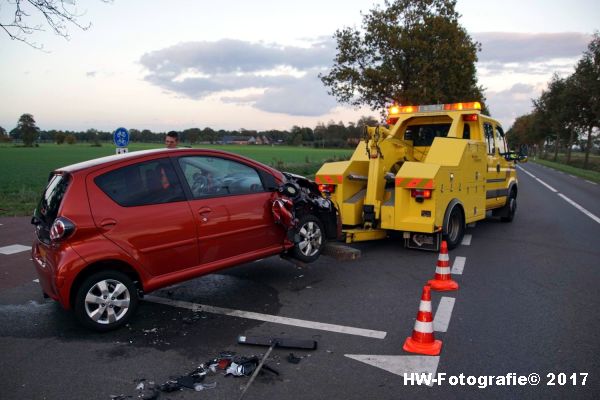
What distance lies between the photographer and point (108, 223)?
14.8 feet

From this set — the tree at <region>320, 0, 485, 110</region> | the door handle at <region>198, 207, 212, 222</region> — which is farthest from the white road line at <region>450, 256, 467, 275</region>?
the tree at <region>320, 0, 485, 110</region>

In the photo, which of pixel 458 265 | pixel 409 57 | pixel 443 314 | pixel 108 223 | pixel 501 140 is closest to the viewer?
pixel 108 223

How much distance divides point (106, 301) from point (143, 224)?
0.79 metres

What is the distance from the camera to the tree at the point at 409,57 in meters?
22.5

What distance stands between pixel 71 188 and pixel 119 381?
1.87 m

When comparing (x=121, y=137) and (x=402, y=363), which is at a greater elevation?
(x=121, y=137)

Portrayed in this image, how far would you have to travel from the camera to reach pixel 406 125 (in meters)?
9.50

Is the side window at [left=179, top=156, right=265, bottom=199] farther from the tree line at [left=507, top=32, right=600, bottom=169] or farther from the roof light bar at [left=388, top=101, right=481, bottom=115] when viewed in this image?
the tree line at [left=507, top=32, right=600, bottom=169]

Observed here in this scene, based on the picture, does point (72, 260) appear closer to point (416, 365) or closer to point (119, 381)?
point (119, 381)

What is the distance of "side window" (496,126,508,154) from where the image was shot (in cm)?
1021

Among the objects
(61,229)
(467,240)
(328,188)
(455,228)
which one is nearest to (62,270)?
(61,229)

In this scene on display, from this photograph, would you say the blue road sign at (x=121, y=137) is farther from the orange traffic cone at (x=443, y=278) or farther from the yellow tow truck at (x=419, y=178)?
the orange traffic cone at (x=443, y=278)

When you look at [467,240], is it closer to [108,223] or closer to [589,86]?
[108,223]

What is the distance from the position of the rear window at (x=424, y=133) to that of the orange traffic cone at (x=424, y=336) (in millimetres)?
5686
